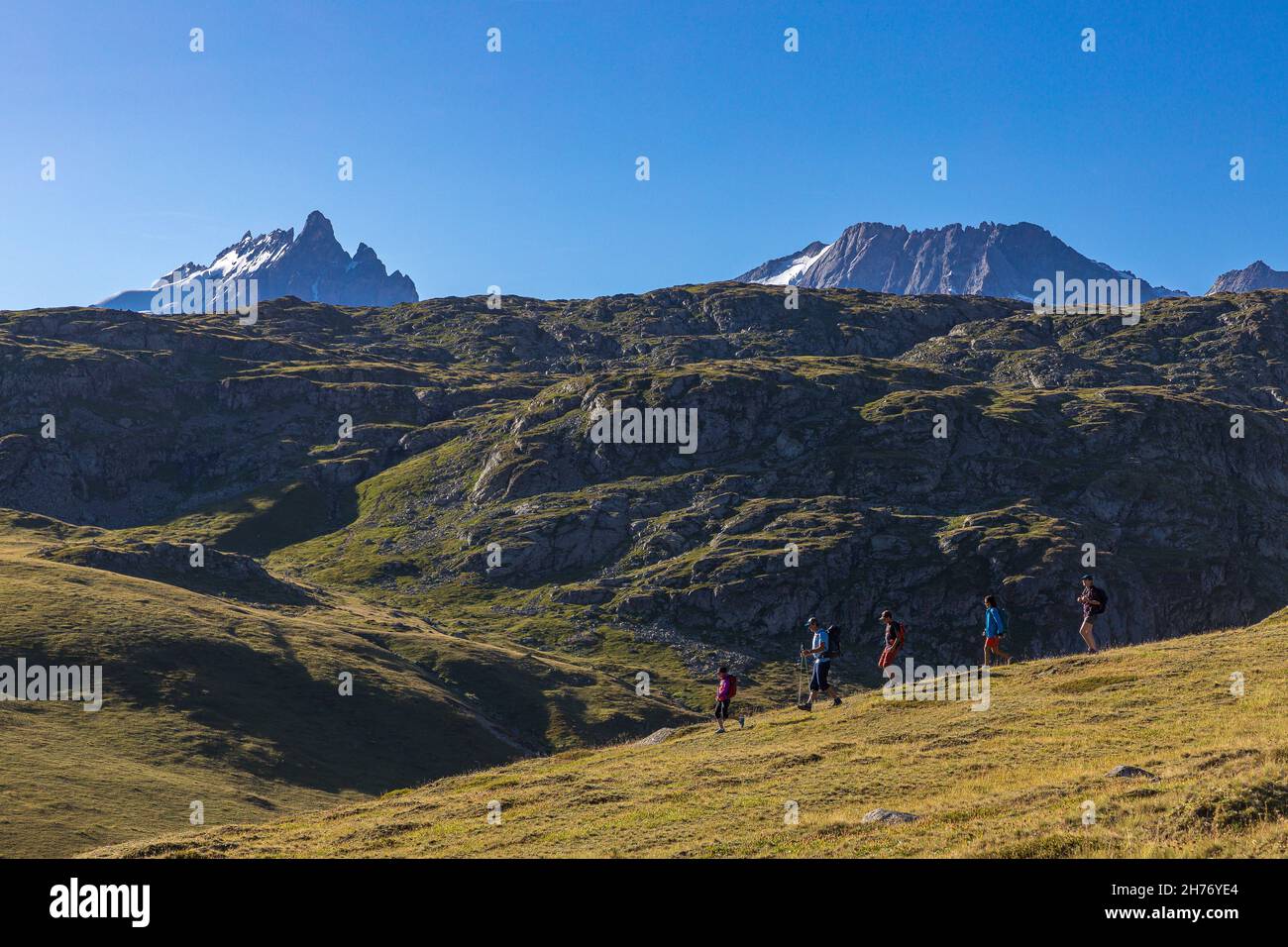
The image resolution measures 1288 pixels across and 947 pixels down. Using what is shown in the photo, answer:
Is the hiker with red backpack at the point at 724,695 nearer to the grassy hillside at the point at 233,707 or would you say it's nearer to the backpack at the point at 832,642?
the backpack at the point at 832,642

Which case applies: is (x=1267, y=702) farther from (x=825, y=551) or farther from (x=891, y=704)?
(x=825, y=551)

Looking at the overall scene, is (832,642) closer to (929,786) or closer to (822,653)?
(822,653)

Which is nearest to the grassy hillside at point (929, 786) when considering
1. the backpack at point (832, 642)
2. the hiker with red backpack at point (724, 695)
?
the hiker with red backpack at point (724, 695)

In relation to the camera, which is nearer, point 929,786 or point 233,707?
point 929,786

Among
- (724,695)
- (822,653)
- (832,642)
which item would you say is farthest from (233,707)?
(832,642)

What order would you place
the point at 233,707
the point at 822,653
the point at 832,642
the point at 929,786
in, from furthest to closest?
1. the point at 233,707
2. the point at 822,653
3. the point at 832,642
4. the point at 929,786

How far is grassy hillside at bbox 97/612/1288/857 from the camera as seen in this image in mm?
21891

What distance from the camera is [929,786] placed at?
29203mm

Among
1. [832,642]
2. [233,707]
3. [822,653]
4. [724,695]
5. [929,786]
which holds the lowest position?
[233,707]

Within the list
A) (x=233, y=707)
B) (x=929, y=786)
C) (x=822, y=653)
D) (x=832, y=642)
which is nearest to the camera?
(x=929, y=786)

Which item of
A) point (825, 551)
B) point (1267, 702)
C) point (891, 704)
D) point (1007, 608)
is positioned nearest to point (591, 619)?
point (825, 551)

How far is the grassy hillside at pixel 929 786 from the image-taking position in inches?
862

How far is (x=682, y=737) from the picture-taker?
4688 centimetres
